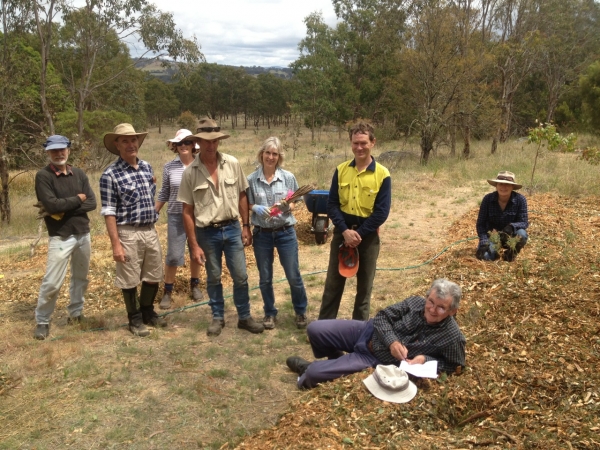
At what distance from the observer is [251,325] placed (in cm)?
414

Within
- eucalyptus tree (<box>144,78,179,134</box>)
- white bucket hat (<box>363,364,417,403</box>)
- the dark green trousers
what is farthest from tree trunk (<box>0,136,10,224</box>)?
eucalyptus tree (<box>144,78,179,134</box>)

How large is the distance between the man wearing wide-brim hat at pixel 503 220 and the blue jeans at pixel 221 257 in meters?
2.49

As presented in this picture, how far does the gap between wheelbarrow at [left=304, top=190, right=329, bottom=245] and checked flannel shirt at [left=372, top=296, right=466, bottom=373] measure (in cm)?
413

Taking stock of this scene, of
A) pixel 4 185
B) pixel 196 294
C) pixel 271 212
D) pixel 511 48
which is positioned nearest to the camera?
pixel 271 212

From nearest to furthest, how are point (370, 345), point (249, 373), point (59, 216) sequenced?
point (370, 345), point (249, 373), point (59, 216)

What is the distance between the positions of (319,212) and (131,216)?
3.74 meters

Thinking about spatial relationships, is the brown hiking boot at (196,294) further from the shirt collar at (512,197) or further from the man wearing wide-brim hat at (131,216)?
the shirt collar at (512,197)

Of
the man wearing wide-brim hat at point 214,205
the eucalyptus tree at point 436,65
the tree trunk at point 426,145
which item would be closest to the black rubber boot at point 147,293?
the man wearing wide-brim hat at point 214,205

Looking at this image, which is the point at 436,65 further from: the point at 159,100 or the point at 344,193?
the point at 159,100

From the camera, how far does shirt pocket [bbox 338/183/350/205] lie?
3.72 meters

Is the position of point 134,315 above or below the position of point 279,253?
below

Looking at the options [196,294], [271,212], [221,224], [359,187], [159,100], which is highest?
[159,100]

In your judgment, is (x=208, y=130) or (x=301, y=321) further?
(x=301, y=321)

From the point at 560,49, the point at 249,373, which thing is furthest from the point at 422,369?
the point at 560,49
